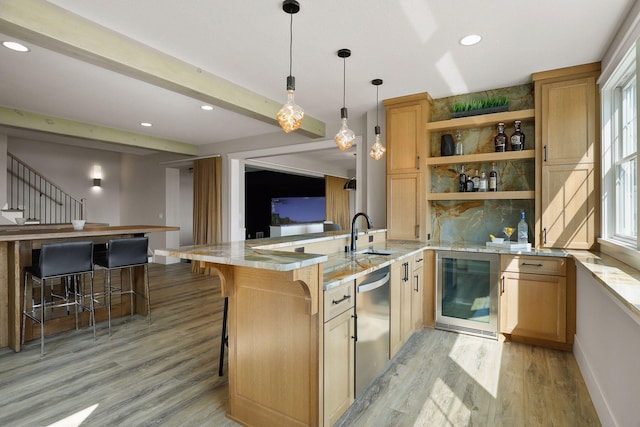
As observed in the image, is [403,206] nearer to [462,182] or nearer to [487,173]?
[462,182]

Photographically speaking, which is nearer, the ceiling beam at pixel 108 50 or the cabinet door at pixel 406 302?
the ceiling beam at pixel 108 50

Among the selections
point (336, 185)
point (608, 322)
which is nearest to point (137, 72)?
point (608, 322)

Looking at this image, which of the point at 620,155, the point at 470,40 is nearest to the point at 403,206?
the point at 470,40

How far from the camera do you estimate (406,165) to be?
3.90 m

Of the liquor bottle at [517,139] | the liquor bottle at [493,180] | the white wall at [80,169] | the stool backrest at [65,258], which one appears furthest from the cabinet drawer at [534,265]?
the white wall at [80,169]

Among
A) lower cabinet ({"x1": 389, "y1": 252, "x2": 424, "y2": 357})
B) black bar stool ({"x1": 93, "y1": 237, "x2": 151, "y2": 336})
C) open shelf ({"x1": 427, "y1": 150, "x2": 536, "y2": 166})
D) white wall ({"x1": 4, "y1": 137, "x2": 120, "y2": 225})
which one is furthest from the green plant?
white wall ({"x1": 4, "y1": 137, "x2": 120, "y2": 225})

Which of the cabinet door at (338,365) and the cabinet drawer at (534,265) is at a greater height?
the cabinet drawer at (534,265)

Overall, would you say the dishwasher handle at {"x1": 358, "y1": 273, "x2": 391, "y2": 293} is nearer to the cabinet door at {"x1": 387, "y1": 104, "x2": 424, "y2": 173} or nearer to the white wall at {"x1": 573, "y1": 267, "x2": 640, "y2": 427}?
the white wall at {"x1": 573, "y1": 267, "x2": 640, "y2": 427}

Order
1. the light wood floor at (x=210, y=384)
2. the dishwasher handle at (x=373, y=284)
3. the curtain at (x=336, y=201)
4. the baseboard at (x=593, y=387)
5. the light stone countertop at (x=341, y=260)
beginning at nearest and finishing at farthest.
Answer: the light stone countertop at (x=341, y=260) < the baseboard at (x=593, y=387) < the light wood floor at (x=210, y=384) < the dishwasher handle at (x=373, y=284) < the curtain at (x=336, y=201)

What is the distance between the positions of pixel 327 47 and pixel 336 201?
6.74 metres

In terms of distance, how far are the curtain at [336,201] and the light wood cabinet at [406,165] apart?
16.4ft

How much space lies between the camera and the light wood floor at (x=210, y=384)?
2027 millimetres

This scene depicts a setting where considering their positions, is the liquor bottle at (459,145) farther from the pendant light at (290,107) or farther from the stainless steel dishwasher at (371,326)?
the pendant light at (290,107)

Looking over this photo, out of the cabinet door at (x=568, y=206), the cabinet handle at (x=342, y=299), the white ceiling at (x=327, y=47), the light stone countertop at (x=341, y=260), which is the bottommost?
the cabinet handle at (x=342, y=299)
